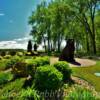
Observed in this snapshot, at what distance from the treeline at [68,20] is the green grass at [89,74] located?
32.8 meters

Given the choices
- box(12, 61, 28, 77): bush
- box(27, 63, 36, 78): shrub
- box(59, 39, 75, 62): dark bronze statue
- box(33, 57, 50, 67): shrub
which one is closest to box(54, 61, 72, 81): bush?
box(33, 57, 50, 67): shrub

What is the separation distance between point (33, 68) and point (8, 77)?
267 centimetres

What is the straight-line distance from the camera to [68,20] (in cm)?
7281

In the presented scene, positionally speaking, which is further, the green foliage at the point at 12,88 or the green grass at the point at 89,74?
the green grass at the point at 89,74

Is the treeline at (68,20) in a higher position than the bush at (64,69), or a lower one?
higher

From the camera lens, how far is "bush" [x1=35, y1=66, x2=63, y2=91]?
2327cm

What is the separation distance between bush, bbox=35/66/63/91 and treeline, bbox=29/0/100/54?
46.3 m

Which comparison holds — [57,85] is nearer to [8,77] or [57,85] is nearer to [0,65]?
[8,77]

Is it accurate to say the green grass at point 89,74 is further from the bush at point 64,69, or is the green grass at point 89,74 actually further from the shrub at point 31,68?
the shrub at point 31,68

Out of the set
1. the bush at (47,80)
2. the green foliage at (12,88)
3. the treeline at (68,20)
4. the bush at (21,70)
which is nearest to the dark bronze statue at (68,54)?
the bush at (21,70)

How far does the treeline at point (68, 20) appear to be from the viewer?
70.6 m

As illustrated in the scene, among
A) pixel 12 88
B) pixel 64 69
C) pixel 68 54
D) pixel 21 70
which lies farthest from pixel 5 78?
pixel 68 54

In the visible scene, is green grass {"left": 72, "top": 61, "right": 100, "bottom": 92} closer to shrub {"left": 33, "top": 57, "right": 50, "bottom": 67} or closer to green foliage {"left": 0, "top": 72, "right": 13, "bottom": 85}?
shrub {"left": 33, "top": 57, "right": 50, "bottom": 67}

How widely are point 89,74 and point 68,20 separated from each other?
41.1 meters
